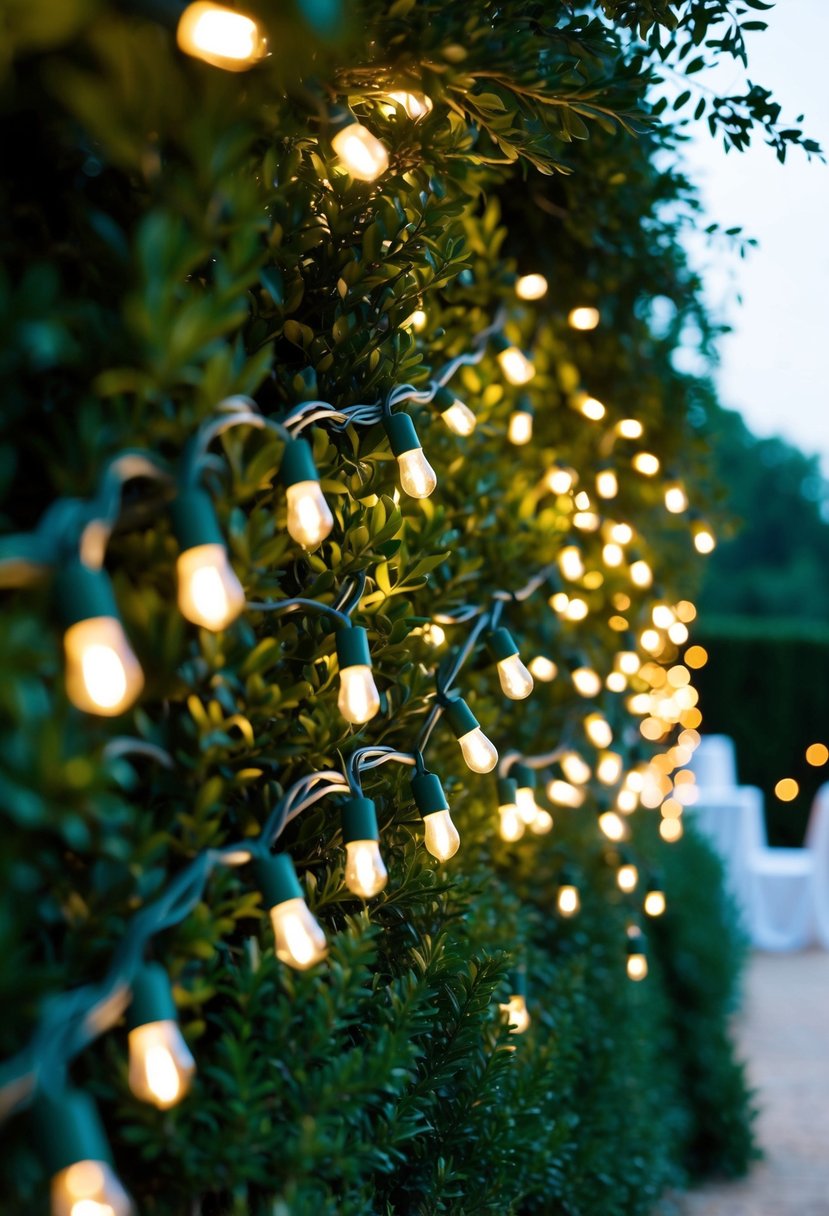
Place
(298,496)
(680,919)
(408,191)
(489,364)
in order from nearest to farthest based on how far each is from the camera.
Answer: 1. (298,496)
2. (408,191)
3. (489,364)
4. (680,919)

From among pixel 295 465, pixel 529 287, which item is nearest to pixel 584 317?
pixel 529 287

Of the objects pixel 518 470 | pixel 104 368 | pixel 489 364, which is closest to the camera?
pixel 104 368

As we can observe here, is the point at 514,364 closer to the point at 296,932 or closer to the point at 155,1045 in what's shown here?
the point at 296,932

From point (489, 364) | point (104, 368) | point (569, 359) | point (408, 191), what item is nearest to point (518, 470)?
point (489, 364)

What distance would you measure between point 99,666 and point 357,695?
19.1 inches

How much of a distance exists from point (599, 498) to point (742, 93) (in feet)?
5.03

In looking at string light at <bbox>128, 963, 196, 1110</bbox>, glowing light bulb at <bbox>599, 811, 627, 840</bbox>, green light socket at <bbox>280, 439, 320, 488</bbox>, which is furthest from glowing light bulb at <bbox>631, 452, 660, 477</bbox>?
string light at <bbox>128, 963, 196, 1110</bbox>

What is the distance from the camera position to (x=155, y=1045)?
0.93 metres

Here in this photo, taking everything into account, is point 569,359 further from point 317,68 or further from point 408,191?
point 317,68

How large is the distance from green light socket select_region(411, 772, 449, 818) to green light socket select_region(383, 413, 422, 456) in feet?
1.56

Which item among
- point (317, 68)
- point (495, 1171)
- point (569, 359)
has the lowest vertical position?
point (495, 1171)

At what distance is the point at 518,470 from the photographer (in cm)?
284

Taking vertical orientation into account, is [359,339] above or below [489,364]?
below

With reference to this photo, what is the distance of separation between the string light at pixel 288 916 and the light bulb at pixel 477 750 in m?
0.46
